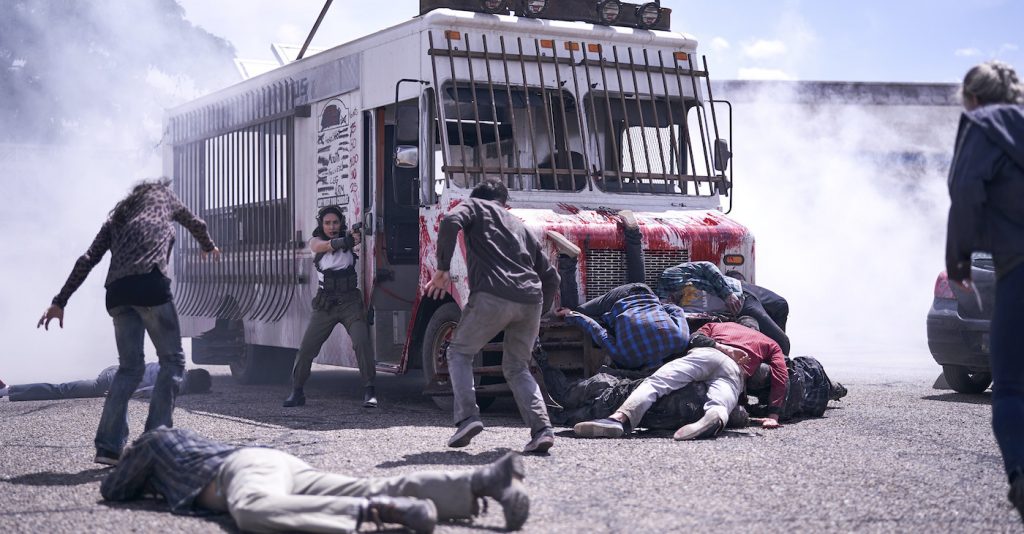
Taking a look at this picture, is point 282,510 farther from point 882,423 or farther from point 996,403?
point 882,423

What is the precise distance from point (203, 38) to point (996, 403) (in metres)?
23.8

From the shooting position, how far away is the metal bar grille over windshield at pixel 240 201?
11844 millimetres

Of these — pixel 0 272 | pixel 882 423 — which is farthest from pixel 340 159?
pixel 0 272

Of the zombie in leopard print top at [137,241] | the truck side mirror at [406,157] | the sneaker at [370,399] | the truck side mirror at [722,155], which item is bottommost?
the sneaker at [370,399]

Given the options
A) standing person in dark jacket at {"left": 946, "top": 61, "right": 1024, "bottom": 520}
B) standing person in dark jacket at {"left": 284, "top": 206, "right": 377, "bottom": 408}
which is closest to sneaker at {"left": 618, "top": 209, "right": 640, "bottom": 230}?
standing person in dark jacket at {"left": 284, "top": 206, "right": 377, "bottom": 408}

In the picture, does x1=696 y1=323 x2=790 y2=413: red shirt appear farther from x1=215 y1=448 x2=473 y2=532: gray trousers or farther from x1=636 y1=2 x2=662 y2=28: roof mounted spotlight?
x1=215 y1=448 x2=473 y2=532: gray trousers

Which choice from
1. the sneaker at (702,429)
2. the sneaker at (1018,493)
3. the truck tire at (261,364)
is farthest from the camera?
the truck tire at (261,364)

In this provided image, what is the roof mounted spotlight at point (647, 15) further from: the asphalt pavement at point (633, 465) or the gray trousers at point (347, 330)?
the asphalt pavement at point (633, 465)

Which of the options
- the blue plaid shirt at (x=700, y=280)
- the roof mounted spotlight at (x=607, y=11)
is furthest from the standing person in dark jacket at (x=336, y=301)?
the roof mounted spotlight at (x=607, y=11)

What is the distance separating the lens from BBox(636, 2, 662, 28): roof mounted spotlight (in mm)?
10672

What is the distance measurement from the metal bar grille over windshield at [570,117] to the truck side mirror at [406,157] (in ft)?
0.76

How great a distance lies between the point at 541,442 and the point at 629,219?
2892 mm

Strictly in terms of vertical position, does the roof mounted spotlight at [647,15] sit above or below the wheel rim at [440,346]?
above

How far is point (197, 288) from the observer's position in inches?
546
